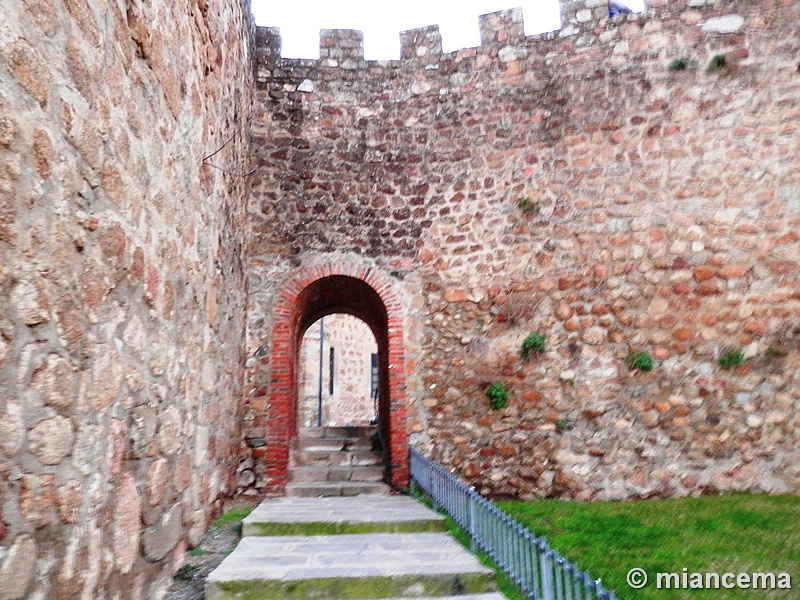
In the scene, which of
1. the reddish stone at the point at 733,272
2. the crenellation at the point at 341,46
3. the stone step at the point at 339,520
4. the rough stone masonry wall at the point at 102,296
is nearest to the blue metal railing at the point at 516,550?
the stone step at the point at 339,520

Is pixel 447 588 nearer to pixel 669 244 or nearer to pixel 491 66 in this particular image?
pixel 669 244

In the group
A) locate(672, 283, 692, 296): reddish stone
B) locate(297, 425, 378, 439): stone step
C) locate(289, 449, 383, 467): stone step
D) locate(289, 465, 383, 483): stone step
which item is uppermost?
locate(672, 283, 692, 296): reddish stone

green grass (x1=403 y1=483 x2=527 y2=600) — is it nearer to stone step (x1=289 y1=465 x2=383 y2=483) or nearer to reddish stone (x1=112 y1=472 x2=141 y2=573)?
stone step (x1=289 y1=465 x2=383 y2=483)

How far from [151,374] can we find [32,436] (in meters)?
1.14

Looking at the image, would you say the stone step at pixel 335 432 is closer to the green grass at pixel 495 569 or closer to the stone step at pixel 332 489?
the stone step at pixel 332 489

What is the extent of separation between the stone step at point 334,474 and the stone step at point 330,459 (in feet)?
1.07

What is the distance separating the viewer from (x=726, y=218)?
5.97 metres

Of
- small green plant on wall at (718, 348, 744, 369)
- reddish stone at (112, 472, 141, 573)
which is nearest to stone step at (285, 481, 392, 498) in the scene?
reddish stone at (112, 472, 141, 573)

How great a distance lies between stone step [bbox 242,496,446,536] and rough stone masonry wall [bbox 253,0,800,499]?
151 centimetres

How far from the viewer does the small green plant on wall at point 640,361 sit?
584 centimetres

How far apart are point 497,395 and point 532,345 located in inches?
27.3

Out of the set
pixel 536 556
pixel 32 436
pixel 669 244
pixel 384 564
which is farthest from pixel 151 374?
pixel 669 244

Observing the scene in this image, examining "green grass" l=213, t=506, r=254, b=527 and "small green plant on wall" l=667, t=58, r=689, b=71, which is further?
"small green plant on wall" l=667, t=58, r=689, b=71

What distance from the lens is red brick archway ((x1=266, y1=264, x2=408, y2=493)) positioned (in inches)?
244
